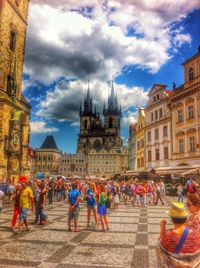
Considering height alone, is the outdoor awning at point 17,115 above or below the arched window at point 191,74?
below

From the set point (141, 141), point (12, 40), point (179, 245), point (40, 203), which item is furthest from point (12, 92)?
point (179, 245)

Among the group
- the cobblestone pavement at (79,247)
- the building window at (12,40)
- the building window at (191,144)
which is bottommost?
the cobblestone pavement at (79,247)

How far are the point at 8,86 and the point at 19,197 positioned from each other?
21885 mm

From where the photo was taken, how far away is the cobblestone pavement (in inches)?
230

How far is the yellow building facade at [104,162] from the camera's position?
13425 centimetres

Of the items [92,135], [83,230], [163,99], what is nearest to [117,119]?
[92,135]

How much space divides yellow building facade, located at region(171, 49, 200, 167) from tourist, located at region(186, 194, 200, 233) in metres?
23.1

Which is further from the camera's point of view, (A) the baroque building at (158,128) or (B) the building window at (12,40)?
(A) the baroque building at (158,128)

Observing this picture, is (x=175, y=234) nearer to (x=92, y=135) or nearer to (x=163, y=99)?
(x=163, y=99)

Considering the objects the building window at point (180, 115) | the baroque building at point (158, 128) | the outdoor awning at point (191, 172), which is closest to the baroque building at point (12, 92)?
the baroque building at point (158, 128)

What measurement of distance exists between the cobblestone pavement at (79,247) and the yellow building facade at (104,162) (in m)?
125

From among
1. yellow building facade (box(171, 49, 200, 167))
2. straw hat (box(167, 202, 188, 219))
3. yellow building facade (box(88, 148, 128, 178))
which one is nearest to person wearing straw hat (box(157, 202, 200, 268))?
straw hat (box(167, 202, 188, 219))

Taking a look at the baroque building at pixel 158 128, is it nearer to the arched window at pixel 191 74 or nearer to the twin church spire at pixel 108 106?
the arched window at pixel 191 74

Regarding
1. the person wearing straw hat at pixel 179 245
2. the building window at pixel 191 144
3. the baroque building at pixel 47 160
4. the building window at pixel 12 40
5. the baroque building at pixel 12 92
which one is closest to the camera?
the person wearing straw hat at pixel 179 245
